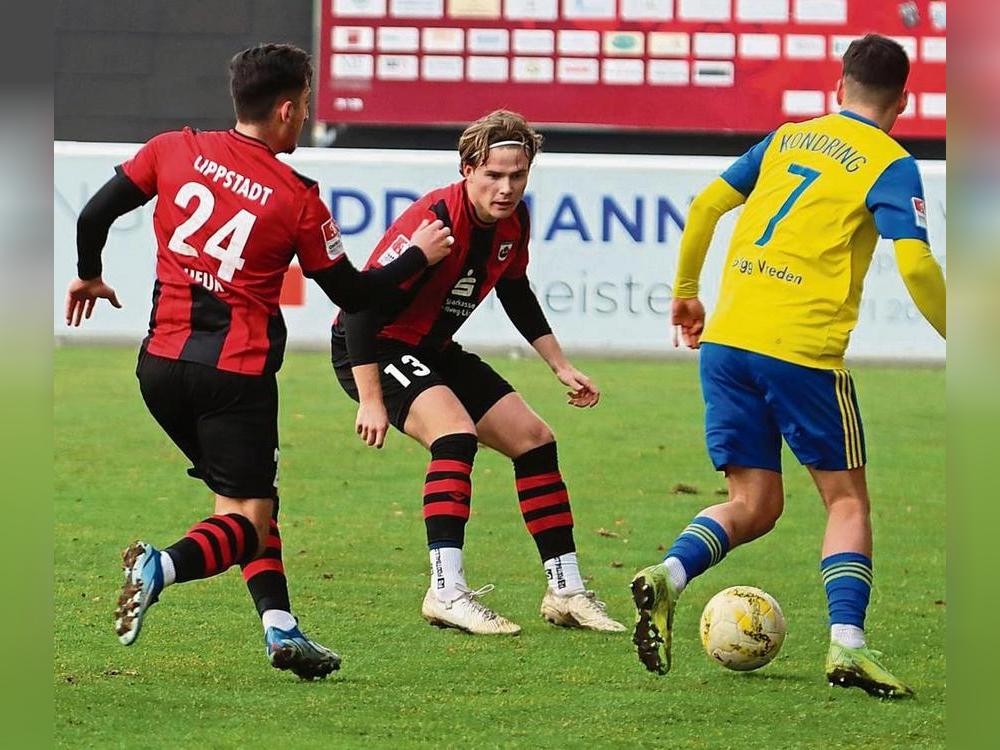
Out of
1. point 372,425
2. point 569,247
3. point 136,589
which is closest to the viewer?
point 136,589

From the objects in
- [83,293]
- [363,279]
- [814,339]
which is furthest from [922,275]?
[83,293]

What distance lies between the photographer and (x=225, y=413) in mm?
3936

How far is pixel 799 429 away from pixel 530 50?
12.3 metres

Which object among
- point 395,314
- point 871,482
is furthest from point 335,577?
point 871,482

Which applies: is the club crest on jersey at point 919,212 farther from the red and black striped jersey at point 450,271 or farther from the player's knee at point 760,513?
the red and black striped jersey at point 450,271

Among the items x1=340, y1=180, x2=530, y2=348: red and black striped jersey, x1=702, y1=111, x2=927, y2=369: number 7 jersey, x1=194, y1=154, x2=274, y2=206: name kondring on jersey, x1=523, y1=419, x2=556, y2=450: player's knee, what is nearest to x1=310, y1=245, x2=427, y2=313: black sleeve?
x1=194, y1=154, x2=274, y2=206: name kondring on jersey

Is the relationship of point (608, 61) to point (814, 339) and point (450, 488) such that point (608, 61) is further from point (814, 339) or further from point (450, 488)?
point (814, 339)

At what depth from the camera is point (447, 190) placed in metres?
5.07

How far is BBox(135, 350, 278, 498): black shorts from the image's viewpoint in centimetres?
392

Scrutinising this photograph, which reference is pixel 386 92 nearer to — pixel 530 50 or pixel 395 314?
pixel 530 50

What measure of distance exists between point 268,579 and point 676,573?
41.5 inches

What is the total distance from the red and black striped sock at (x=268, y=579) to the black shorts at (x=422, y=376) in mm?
789

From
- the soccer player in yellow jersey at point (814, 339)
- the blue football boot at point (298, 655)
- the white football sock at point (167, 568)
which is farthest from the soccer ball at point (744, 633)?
the white football sock at point (167, 568)

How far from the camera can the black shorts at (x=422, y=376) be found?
16.2ft
